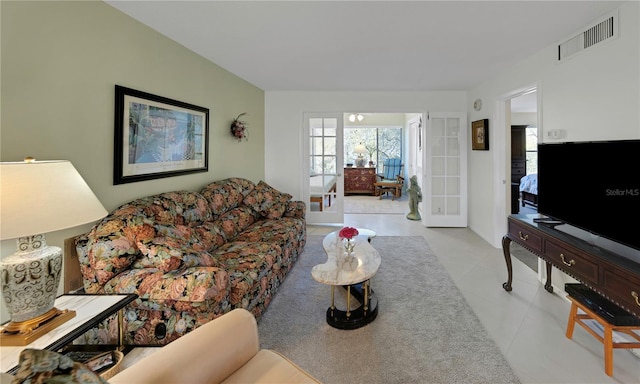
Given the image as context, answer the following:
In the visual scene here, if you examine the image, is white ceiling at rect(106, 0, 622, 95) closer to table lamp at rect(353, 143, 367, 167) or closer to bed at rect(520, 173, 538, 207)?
bed at rect(520, 173, 538, 207)

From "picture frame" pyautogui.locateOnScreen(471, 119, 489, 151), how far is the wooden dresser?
176 inches

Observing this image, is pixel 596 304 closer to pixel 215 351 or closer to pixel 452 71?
Answer: pixel 215 351

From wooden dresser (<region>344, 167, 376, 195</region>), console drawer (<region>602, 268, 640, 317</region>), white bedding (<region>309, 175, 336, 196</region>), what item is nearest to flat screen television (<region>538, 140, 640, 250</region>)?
console drawer (<region>602, 268, 640, 317</region>)

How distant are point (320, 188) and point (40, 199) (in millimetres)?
4537

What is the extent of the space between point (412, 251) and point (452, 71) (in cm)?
249

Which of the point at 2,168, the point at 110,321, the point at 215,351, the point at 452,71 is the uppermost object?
the point at 452,71

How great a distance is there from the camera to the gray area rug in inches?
70.0

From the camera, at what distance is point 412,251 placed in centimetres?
399

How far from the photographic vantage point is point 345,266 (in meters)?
2.32

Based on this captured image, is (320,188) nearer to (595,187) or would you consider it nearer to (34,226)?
(595,187)

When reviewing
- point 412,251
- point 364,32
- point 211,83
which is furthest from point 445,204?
point 211,83

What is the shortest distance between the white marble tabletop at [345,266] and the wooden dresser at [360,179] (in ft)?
21.3

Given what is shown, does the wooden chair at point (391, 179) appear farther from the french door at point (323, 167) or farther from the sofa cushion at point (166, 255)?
the sofa cushion at point (166, 255)

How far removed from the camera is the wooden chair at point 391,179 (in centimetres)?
870
